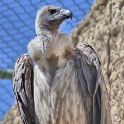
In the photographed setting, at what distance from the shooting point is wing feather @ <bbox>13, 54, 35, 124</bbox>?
3.85 meters

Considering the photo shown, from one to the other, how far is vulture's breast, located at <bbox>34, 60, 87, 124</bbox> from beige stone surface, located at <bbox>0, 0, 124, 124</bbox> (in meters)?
0.67

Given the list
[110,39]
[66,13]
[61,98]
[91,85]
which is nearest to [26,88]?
[61,98]

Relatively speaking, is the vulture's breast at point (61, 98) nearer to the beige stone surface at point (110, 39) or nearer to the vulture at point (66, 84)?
the vulture at point (66, 84)

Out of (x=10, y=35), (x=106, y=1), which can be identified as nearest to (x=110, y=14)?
(x=106, y=1)

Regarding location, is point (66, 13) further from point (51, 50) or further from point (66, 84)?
point (66, 84)

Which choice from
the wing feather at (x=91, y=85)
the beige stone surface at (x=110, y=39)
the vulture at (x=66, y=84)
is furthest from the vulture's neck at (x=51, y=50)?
the beige stone surface at (x=110, y=39)

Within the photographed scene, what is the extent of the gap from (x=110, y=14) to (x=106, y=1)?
0.24 metres

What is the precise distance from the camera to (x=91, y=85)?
12.3ft

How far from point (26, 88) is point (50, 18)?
563 mm

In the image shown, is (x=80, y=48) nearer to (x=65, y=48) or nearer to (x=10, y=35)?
(x=65, y=48)

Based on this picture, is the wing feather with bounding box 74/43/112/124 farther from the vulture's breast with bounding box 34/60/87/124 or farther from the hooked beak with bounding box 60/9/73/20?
the hooked beak with bounding box 60/9/73/20

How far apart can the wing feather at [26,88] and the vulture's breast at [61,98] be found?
3.6 inches

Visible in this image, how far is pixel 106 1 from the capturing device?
16.5 ft

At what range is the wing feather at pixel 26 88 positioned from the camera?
3854mm
